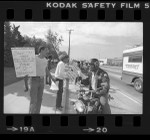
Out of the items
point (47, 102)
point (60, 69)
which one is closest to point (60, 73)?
point (60, 69)

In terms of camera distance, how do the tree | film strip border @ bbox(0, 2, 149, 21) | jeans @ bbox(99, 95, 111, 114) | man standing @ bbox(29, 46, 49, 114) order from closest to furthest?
1. film strip border @ bbox(0, 2, 149, 21)
2. the tree
3. jeans @ bbox(99, 95, 111, 114)
4. man standing @ bbox(29, 46, 49, 114)

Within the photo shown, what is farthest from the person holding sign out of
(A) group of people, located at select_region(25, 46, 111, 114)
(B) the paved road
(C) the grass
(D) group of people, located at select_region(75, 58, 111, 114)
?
(C) the grass

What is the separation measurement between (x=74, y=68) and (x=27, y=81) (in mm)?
1215

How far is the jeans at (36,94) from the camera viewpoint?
5.32 m

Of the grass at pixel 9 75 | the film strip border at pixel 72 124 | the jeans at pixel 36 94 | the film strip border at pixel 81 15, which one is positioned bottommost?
the film strip border at pixel 72 124

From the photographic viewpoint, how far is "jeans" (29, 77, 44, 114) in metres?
5.32

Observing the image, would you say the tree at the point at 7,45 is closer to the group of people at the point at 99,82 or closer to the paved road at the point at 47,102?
the paved road at the point at 47,102

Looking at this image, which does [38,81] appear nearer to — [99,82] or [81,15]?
[99,82]

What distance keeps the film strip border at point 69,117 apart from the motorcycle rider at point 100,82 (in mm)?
466

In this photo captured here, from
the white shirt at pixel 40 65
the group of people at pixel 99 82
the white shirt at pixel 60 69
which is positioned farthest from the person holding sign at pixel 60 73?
the group of people at pixel 99 82

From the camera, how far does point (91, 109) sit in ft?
17.6

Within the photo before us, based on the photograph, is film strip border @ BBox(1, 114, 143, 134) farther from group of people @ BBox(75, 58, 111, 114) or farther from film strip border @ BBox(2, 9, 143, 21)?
film strip border @ BBox(2, 9, 143, 21)

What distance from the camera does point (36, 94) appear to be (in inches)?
213

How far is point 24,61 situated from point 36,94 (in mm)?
838
